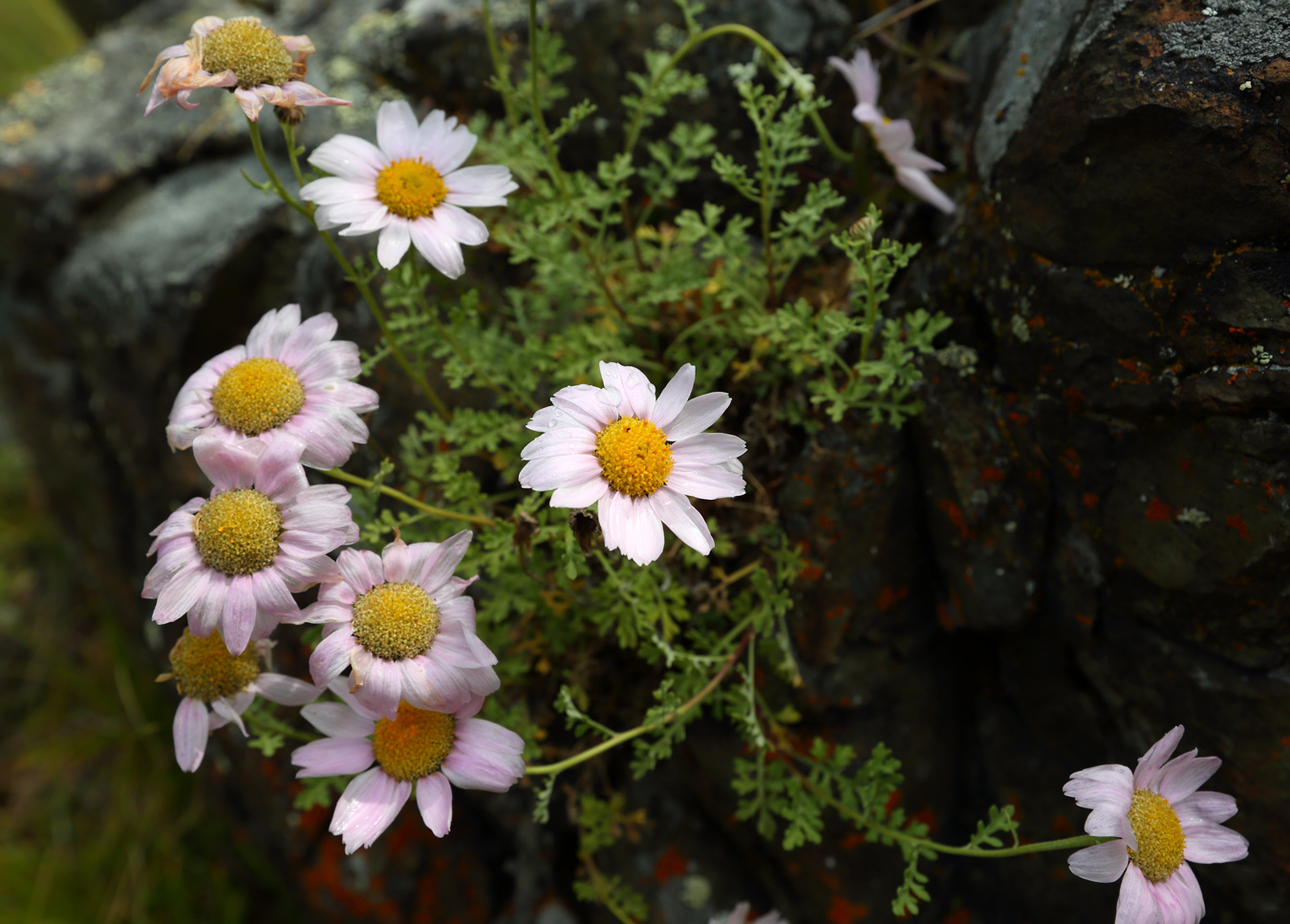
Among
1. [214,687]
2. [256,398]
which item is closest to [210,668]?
[214,687]

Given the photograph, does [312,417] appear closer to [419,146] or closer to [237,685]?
[237,685]

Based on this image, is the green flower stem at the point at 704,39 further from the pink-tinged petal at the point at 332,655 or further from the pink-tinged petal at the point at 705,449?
the pink-tinged petal at the point at 332,655

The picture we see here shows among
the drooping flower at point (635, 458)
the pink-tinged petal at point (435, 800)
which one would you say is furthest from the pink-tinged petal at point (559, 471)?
the pink-tinged petal at point (435, 800)

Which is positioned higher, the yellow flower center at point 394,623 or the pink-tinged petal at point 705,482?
the pink-tinged petal at point 705,482

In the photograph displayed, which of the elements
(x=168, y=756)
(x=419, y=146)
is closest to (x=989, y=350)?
(x=419, y=146)

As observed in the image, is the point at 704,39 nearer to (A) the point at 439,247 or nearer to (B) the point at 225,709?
(A) the point at 439,247

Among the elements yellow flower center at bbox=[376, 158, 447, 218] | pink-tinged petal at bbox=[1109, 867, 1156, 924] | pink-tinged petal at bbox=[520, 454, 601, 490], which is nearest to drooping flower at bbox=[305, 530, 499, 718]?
pink-tinged petal at bbox=[520, 454, 601, 490]
